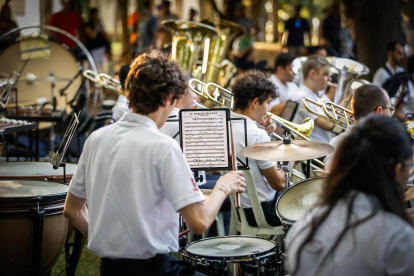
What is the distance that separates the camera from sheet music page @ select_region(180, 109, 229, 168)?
2.67m

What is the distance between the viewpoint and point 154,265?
200 centimetres

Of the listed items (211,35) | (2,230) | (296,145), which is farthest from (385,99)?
(211,35)

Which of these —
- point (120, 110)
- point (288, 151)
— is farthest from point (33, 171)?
point (288, 151)

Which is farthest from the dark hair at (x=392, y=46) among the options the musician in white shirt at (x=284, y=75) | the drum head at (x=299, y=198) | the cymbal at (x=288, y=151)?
the drum head at (x=299, y=198)

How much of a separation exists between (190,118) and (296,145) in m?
0.66

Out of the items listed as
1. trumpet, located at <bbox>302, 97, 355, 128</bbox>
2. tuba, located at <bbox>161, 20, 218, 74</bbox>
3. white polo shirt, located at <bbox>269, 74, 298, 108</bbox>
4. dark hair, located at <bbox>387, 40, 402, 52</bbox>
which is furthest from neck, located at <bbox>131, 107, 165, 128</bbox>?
dark hair, located at <bbox>387, 40, 402, 52</bbox>

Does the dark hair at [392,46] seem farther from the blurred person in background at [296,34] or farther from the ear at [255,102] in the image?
the blurred person in background at [296,34]

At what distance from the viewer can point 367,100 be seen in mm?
3197

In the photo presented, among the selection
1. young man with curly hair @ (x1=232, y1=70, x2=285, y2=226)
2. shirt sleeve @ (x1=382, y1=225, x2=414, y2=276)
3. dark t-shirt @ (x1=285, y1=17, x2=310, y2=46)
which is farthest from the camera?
dark t-shirt @ (x1=285, y1=17, x2=310, y2=46)

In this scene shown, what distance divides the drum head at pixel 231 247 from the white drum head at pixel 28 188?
884 millimetres

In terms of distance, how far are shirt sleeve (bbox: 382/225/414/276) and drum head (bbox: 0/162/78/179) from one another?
2.49 meters

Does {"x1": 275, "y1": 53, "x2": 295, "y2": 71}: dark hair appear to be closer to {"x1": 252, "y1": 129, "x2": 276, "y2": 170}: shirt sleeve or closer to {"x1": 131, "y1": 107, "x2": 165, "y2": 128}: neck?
{"x1": 252, "y1": 129, "x2": 276, "y2": 170}: shirt sleeve

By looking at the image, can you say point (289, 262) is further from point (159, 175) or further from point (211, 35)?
point (211, 35)

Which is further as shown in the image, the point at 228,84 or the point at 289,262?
the point at 228,84
